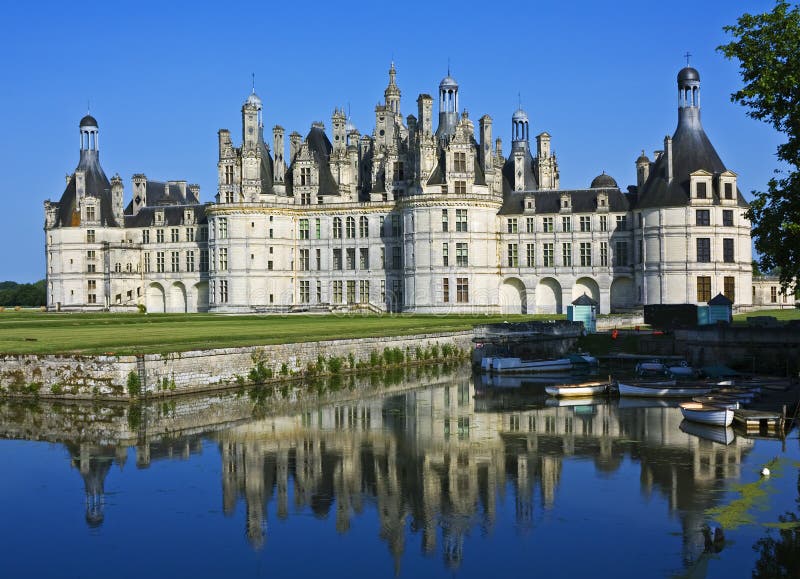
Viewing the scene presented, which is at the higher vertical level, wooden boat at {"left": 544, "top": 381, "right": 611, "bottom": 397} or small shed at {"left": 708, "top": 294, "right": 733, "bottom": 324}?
small shed at {"left": 708, "top": 294, "right": 733, "bottom": 324}

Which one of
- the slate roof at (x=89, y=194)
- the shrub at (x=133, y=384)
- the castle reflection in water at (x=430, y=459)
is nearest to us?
the castle reflection in water at (x=430, y=459)

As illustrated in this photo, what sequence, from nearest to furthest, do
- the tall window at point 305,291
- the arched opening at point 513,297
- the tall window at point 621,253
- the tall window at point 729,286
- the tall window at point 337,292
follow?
the tall window at point 729,286, the tall window at point 621,253, the arched opening at point 513,297, the tall window at point 337,292, the tall window at point 305,291

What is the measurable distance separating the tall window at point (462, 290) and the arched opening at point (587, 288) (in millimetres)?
7979

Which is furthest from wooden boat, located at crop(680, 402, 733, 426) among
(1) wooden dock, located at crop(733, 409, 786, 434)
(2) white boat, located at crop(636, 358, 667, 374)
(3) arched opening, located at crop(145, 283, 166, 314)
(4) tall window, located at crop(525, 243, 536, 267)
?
(3) arched opening, located at crop(145, 283, 166, 314)

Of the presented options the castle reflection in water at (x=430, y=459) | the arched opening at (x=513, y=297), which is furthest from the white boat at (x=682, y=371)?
the arched opening at (x=513, y=297)

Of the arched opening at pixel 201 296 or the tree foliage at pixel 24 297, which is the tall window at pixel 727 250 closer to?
the arched opening at pixel 201 296

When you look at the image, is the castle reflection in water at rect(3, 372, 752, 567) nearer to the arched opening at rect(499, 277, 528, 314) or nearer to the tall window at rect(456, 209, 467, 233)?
the tall window at rect(456, 209, 467, 233)

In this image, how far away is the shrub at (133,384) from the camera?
34.5 m

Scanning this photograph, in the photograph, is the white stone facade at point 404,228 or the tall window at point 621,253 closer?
the white stone facade at point 404,228

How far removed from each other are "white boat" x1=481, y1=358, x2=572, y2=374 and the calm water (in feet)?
41.2

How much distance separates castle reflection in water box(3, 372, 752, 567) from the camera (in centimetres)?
2086

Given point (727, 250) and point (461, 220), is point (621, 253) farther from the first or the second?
point (461, 220)

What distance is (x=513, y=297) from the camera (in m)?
75.4

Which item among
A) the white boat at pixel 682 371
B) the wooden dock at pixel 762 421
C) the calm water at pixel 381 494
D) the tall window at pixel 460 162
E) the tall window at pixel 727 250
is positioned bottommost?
the calm water at pixel 381 494
